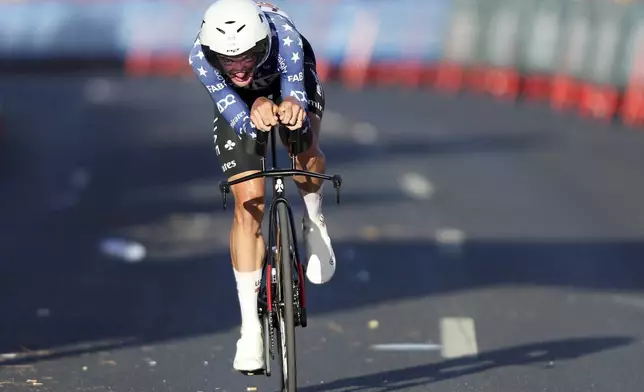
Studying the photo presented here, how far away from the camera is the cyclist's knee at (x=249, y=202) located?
8.04 meters

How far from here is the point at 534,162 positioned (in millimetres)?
19734

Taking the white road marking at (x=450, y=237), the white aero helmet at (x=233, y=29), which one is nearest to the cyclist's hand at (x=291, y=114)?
the white aero helmet at (x=233, y=29)

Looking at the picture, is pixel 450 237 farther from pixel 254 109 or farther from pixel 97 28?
pixel 97 28

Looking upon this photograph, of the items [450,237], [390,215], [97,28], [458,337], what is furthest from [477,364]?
[97,28]

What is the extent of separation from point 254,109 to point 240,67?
22cm

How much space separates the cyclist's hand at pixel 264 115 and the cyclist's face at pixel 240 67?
7.5 inches

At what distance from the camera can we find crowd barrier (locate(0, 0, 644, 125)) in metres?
24.7

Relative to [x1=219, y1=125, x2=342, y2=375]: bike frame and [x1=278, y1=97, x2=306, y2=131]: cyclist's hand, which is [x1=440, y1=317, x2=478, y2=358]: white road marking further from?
[x1=278, y1=97, x2=306, y2=131]: cyclist's hand

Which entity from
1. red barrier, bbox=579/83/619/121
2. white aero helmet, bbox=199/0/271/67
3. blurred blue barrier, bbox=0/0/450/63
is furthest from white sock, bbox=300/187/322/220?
blurred blue barrier, bbox=0/0/450/63

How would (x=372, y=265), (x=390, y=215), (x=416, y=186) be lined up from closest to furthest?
(x=372, y=265), (x=390, y=215), (x=416, y=186)

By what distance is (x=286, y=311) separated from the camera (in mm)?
7504

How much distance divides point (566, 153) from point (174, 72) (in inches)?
661

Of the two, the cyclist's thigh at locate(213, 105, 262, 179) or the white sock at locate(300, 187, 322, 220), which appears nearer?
the cyclist's thigh at locate(213, 105, 262, 179)

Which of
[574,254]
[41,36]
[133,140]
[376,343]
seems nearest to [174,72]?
[41,36]
